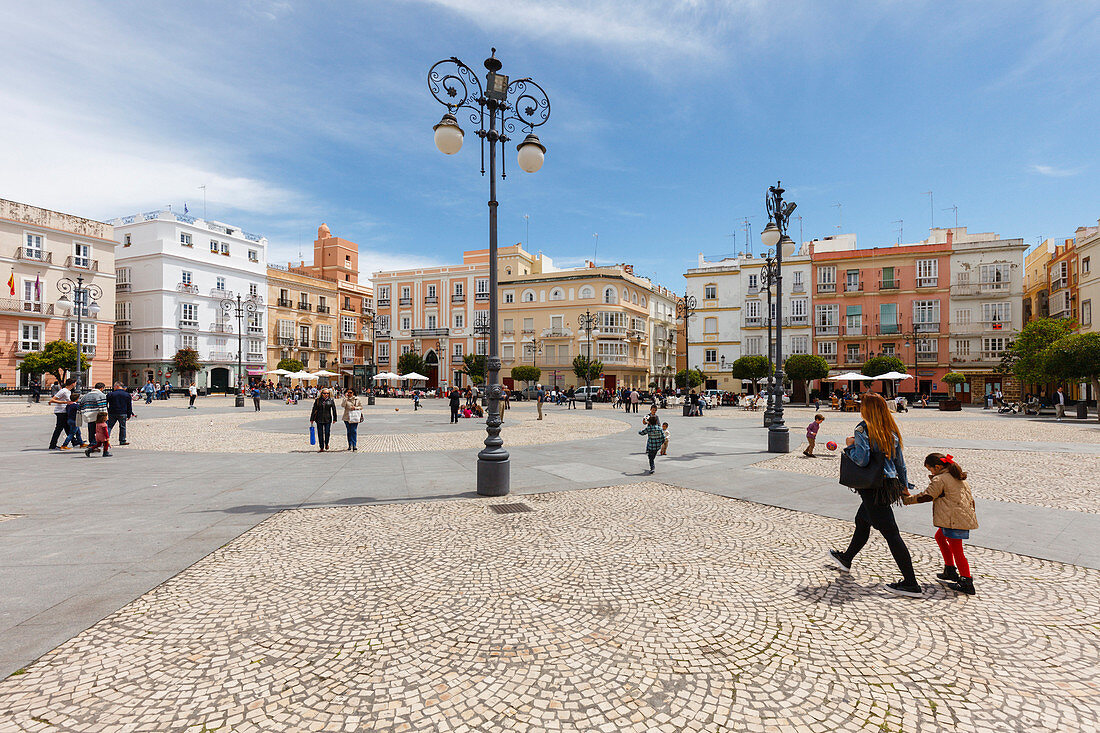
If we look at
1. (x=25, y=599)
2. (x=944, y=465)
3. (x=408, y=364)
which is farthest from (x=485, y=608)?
(x=408, y=364)

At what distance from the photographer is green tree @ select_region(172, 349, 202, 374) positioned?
4509 cm

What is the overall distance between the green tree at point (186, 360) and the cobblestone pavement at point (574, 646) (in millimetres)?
49156

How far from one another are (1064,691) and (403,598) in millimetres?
4236

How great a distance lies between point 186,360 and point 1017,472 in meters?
54.1

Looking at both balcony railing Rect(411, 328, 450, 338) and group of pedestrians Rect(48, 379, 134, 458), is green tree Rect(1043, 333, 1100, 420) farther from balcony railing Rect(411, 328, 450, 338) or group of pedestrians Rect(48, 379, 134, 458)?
balcony railing Rect(411, 328, 450, 338)

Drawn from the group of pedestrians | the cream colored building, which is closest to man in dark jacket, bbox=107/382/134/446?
the group of pedestrians

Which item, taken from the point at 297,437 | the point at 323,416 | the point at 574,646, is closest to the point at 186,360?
the point at 297,437

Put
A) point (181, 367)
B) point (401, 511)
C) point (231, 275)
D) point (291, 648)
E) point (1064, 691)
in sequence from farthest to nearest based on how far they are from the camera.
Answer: point (231, 275) < point (181, 367) < point (401, 511) < point (291, 648) < point (1064, 691)

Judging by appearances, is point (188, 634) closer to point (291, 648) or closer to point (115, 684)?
point (115, 684)

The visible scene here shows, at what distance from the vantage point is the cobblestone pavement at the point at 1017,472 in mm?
7539

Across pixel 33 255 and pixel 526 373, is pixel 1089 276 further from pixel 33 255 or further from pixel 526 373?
pixel 33 255

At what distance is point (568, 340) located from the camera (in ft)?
180

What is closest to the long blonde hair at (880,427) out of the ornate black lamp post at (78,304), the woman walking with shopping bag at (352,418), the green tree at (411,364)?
the woman walking with shopping bag at (352,418)

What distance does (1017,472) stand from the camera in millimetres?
9766
